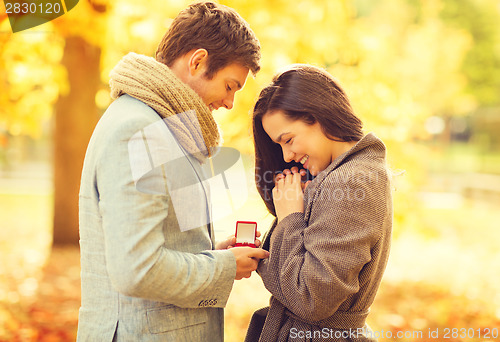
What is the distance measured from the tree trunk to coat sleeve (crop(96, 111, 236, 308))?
18.8 feet

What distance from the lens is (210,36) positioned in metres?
1.93

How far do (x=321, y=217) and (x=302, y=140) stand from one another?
386 millimetres

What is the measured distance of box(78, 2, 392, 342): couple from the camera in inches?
62.8

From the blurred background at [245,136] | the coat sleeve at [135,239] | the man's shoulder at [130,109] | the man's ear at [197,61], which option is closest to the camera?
the coat sleeve at [135,239]

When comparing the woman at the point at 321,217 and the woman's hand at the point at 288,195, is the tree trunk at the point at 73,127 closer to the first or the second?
the woman at the point at 321,217

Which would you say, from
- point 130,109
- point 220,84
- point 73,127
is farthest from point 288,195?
point 73,127

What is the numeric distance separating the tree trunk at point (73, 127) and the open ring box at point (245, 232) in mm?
5412

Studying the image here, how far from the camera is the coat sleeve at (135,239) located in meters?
1.54

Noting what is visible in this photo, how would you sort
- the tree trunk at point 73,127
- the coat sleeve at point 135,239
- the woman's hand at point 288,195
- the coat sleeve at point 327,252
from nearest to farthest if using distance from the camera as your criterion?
the coat sleeve at point 135,239
the coat sleeve at point 327,252
the woman's hand at point 288,195
the tree trunk at point 73,127

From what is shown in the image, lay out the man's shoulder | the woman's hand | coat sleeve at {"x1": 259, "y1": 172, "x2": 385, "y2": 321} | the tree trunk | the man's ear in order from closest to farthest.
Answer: the man's shoulder < coat sleeve at {"x1": 259, "y1": 172, "x2": 385, "y2": 321} < the man's ear < the woman's hand < the tree trunk

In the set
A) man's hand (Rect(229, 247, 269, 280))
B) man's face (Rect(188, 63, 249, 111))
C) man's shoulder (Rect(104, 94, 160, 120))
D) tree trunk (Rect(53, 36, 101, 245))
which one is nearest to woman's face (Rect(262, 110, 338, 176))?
man's face (Rect(188, 63, 249, 111))

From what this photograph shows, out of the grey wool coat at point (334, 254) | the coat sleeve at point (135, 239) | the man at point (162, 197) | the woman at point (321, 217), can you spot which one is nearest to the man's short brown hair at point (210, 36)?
the man at point (162, 197)

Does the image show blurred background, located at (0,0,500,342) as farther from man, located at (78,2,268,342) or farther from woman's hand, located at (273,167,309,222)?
man, located at (78,2,268,342)

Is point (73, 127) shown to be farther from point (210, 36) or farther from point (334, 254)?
point (334, 254)
